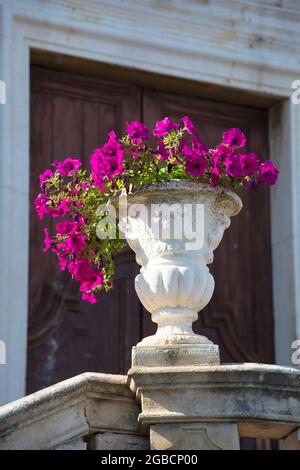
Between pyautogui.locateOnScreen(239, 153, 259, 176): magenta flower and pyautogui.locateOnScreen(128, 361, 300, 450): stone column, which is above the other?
pyautogui.locateOnScreen(239, 153, 259, 176): magenta flower

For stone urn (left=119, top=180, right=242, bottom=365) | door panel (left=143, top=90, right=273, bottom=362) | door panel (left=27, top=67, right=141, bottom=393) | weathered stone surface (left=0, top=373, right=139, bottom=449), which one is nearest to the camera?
weathered stone surface (left=0, top=373, right=139, bottom=449)

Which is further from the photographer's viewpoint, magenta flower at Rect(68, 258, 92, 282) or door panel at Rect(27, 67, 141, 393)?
door panel at Rect(27, 67, 141, 393)

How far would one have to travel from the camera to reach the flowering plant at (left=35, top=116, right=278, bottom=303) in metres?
6.59

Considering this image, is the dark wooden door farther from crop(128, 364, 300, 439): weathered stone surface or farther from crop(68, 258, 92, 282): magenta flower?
crop(128, 364, 300, 439): weathered stone surface

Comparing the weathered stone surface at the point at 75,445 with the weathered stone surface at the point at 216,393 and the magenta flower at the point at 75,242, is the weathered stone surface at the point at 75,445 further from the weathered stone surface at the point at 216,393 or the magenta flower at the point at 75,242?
the magenta flower at the point at 75,242

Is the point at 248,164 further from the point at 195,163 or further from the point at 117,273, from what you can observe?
the point at 117,273

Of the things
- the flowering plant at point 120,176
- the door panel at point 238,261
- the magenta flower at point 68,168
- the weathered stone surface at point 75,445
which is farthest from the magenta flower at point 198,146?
the door panel at point 238,261

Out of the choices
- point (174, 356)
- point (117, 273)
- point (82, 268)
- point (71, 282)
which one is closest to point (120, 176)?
point (82, 268)

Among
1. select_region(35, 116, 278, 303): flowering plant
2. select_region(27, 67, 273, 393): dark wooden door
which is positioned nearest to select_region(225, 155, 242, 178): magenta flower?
select_region(35, 116, 278, 303): flowering plant

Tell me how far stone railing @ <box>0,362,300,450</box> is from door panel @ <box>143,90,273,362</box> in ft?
10.6

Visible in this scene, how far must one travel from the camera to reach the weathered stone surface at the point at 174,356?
6336 mm

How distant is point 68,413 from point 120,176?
40.2 inches

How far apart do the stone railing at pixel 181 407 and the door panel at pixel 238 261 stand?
10.6ft
